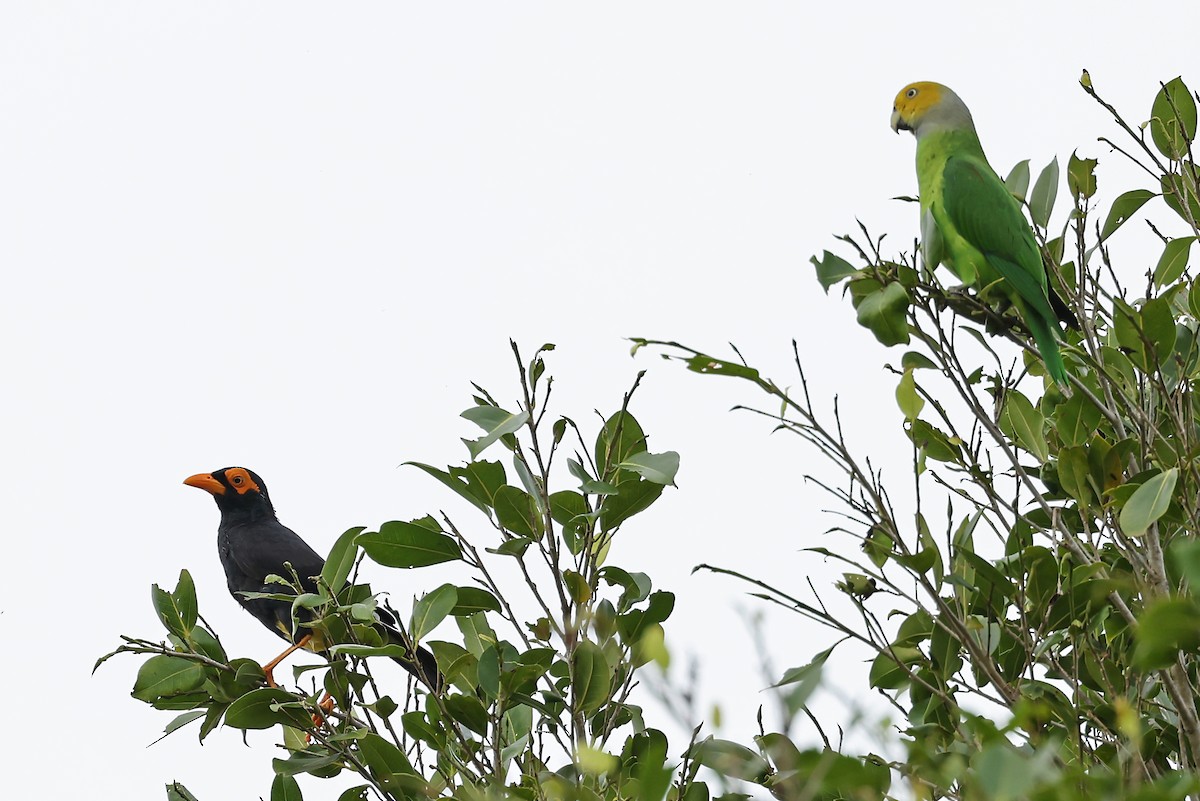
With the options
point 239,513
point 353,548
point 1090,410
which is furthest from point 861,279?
point 239,513

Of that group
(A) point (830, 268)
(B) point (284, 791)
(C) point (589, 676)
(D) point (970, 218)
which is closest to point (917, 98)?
(D) point (970, 218)

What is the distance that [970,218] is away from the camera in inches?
148

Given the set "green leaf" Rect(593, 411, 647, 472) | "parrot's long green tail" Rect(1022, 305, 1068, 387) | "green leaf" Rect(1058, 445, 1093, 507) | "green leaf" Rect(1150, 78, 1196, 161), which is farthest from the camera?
"green leaf" Rect(1150, 78, 1196, 161)

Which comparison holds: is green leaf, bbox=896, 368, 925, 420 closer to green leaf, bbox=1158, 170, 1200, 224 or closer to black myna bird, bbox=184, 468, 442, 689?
green leaf, bbox=1158, 170, 1200, 224

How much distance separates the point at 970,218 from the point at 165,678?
8.62 feet

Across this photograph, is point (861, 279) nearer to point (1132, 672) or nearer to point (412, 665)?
point (1132, 672)

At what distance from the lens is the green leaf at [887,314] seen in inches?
92.3

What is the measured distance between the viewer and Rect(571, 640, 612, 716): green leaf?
206cm

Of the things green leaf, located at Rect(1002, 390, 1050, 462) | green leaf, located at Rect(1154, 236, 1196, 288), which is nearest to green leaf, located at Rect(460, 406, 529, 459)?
green leaf, located at Rect(1002, 390, 1050, 462)

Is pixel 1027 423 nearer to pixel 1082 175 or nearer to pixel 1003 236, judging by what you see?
pixel 1082 175

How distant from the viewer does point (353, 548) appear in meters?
2.43

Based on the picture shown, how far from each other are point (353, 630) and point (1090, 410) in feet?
4.92

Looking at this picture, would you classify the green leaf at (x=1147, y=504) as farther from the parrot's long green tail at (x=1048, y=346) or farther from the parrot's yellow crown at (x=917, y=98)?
the parrot's yellow crown at (x=917, y=98)

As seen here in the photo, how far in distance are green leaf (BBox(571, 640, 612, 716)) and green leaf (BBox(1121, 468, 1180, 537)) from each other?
0.85 metres
